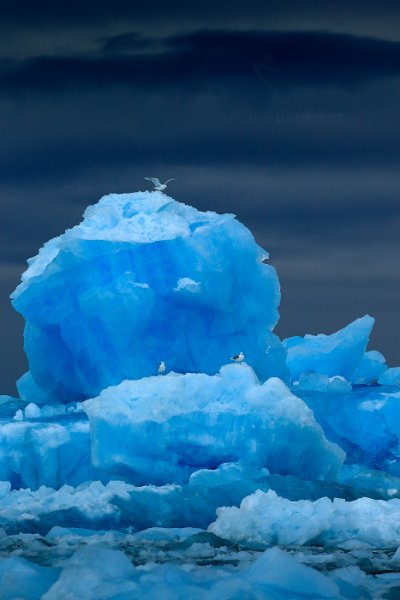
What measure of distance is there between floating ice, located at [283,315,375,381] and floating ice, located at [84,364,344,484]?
214 inches

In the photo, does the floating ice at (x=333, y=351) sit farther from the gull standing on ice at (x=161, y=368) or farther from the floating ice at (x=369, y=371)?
the gull standing on ice at (x=161, y=368)

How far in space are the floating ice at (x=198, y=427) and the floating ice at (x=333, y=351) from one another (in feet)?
17.8

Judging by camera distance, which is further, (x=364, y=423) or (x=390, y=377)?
(x=390, y=377)

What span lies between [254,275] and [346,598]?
431 inches

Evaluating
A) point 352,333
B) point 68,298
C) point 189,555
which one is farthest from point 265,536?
point 352,333

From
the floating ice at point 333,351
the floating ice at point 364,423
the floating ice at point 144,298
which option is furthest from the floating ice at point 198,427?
the floating ice at point 333,351

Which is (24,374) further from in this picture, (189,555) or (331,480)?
(189,555)

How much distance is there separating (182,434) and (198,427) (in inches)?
9.4

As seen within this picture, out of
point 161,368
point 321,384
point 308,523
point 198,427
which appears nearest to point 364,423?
point 321,384

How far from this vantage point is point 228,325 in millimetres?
17203

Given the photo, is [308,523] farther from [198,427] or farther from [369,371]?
[369,371]

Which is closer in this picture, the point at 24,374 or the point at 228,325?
the point at 228,325

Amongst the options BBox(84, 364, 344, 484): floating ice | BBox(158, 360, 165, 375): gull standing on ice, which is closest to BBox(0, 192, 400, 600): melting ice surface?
BBox(84, 364, 344, 484): floating ice

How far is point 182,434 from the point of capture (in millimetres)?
13320
